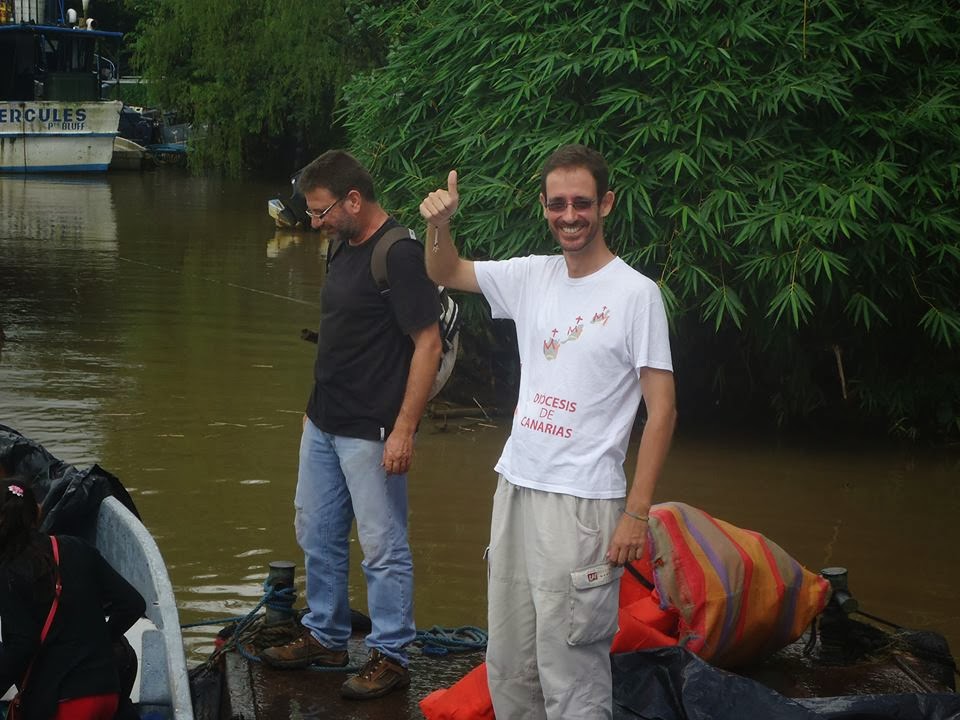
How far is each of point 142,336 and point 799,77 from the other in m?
7.21

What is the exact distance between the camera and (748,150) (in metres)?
8.62

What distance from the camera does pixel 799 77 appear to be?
859 centimetres

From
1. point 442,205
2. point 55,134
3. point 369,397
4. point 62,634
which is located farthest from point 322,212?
point 55,134

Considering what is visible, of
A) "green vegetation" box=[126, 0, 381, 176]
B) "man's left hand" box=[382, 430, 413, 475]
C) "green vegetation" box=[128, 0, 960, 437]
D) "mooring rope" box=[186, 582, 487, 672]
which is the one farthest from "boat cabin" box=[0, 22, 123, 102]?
"man's left hand" box=[382, 430, 413, 475]

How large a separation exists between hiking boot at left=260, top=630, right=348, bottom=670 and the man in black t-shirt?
10.8 inches

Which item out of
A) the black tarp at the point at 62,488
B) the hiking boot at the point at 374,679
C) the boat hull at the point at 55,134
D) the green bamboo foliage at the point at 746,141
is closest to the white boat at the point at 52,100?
the boat hull at the point at 55,134

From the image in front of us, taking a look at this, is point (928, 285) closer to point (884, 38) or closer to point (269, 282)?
point (884, 38)

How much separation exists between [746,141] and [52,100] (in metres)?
28.4

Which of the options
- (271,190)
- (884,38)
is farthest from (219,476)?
(271,190)

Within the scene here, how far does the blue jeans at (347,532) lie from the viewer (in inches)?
188

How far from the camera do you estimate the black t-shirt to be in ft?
15.4

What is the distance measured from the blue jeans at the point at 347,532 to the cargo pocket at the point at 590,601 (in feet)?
3.57

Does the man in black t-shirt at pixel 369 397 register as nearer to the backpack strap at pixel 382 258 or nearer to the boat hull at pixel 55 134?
the backpack strap at pixel 382 258

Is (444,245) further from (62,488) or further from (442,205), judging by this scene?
(62,488)
